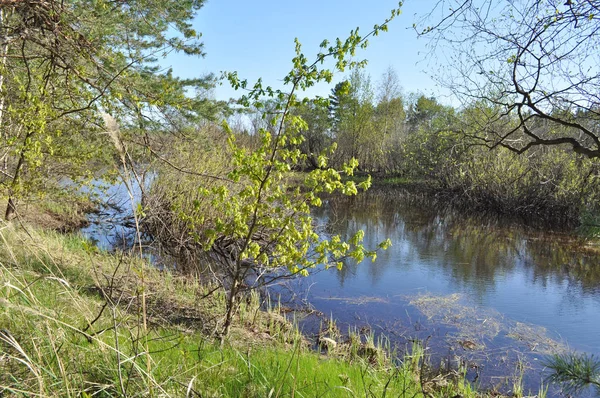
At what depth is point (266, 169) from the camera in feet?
13.9

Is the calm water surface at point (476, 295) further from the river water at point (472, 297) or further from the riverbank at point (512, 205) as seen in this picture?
the riverbank at point (512, 205)

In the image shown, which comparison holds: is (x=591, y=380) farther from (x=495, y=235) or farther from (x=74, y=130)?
(x=495, y=235)

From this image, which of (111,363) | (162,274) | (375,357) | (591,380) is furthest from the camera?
(162,274)

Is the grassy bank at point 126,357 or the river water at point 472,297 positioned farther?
the river water at point 472,297

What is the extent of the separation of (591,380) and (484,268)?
7.82 meters

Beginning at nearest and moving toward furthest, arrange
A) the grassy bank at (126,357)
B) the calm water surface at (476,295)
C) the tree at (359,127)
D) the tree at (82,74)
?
the grassy bank at (126,357)
the tree at (82,74)
the calm water surface at (476,295)
the tree at (359,127)

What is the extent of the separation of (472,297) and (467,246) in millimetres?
3986

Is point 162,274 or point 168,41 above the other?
point 168,41

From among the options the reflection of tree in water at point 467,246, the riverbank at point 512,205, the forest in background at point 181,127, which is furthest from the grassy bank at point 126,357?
the riverbank at point 512,205

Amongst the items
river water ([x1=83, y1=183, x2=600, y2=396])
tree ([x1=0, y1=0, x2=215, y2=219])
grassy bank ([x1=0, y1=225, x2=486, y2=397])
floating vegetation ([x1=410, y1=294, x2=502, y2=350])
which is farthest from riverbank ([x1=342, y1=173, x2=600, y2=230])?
grassy bank ([x1=0, y1=225, x2=486, y2=397])

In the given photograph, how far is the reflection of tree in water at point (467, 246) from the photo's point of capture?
30.2 feet

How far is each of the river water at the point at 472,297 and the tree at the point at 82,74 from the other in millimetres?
3650

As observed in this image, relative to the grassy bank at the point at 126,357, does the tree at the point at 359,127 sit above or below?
above

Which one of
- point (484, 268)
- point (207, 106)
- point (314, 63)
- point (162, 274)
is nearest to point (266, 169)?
point (314, 63)
